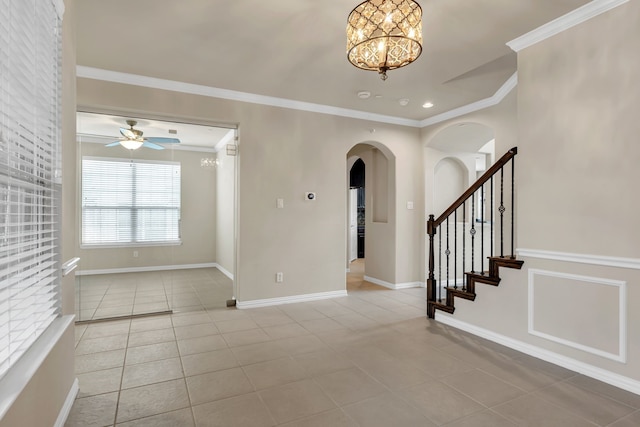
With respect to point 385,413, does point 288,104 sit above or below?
above

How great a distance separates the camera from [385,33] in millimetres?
2166

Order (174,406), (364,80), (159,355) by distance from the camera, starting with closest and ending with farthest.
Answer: (174,406)
(159,355)
(364,80)

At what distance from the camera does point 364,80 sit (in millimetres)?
3992

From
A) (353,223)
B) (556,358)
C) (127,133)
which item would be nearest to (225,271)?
(127,133)

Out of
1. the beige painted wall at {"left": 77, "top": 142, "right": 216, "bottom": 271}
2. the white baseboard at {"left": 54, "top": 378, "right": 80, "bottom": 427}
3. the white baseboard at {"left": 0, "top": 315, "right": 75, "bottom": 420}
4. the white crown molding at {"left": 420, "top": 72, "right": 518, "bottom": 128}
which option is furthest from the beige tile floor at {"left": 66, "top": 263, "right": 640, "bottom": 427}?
the white crown molding at {"left": 420, "top": 72, "right": 518, "bottom": 128}

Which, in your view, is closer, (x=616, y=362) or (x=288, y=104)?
(x=616, y=362)

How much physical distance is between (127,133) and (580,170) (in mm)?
4782

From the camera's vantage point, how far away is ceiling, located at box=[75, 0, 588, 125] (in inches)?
104

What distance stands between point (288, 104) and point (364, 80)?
46.3 inches

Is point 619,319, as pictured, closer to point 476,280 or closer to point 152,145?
point 476,280

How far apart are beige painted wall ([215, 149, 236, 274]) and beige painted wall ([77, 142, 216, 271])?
0.31ft

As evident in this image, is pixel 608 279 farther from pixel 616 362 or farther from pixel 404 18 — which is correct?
pixel 404 18

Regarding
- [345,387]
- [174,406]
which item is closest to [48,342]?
[174,406]

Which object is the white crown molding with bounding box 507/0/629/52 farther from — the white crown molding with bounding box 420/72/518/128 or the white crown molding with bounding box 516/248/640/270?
the white crown molding with bounding box 516/248/640/270
